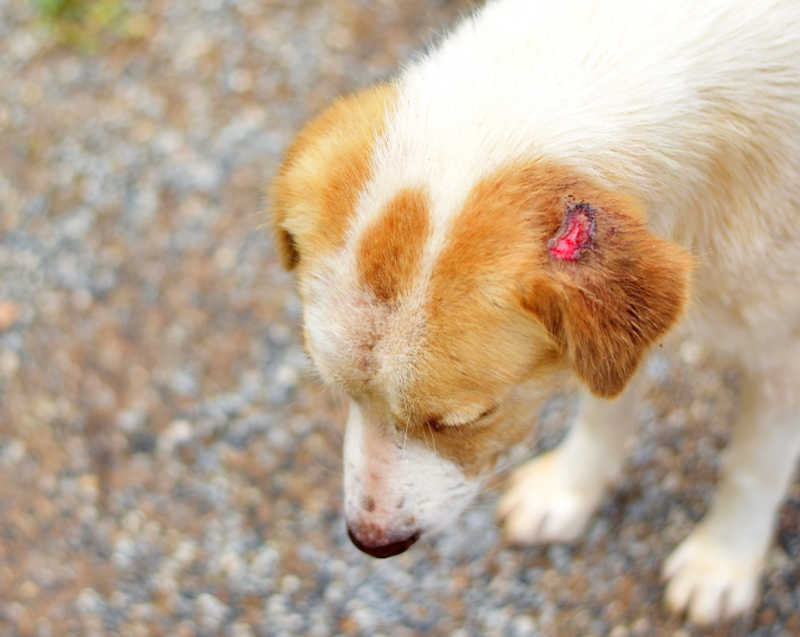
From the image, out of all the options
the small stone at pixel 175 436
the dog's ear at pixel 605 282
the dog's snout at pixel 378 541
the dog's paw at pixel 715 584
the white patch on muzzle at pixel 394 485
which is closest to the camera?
the dog's ear at pixel 605 282

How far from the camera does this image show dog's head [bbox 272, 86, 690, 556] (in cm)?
171

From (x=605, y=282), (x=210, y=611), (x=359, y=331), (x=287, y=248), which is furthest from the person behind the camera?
(x=210, y=611)

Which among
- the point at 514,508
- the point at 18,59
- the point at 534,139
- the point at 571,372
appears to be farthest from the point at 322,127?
the point at 18,59

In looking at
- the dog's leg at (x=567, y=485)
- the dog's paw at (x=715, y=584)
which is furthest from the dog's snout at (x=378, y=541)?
the dog's paw at (x=715, y=584)

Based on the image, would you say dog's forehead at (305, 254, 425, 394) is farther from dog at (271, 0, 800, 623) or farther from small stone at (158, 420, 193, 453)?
small stone at (158, 420, 193, 453)

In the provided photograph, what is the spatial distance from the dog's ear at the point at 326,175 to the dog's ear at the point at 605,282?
14.9 inches

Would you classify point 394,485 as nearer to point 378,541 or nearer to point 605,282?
point 378,541

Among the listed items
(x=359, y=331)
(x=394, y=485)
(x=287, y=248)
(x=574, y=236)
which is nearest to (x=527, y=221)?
(x=574, y=236)

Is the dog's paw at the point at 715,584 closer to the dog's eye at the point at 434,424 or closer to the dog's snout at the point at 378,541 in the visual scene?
the dog's snout at the point at 378,541

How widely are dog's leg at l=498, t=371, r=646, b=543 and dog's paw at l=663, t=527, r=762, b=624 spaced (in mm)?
347

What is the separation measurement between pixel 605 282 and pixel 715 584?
1.50 meters

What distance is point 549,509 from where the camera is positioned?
3072 mm

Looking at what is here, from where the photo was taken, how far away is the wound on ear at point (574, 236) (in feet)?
5.65

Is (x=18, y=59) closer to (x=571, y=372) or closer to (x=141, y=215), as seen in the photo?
(x=141, y=215)
